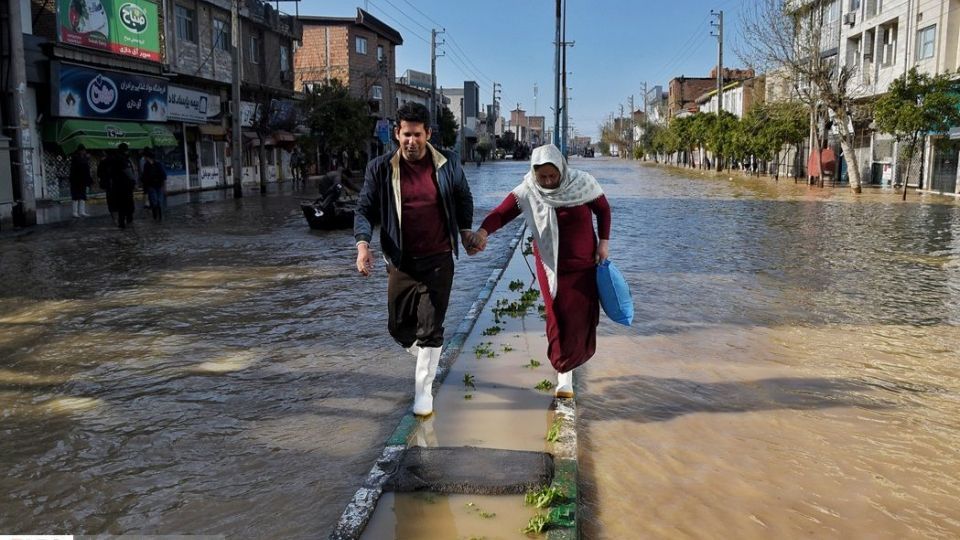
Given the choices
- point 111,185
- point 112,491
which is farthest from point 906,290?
point 111,185

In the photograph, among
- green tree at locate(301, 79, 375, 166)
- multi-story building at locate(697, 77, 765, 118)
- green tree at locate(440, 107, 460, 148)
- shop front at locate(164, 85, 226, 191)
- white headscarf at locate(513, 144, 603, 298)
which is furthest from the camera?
green tree at locate(440, 107, 460, 148)

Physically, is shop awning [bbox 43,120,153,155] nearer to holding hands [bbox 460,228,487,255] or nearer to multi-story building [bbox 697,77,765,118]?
holding hands [bbox 460,228,487,255]

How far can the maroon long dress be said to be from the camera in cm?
500

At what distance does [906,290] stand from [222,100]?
2886 cm

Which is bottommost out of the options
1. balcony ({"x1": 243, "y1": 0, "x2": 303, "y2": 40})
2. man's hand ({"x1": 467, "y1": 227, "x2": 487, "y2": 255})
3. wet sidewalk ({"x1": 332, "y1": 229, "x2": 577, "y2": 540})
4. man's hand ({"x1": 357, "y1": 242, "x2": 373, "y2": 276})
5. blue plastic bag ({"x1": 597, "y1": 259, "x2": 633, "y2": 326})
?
wet sidewalk ({"x1": 332, "y1": 229, "x2": 577, "y2": 540})

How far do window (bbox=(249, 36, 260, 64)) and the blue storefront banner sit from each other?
998 cm

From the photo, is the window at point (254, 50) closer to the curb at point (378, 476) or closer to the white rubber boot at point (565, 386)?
the curb at point (378, 476)

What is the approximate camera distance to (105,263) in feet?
40.2

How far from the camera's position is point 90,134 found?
21.5 meters

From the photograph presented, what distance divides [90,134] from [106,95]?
1.66m

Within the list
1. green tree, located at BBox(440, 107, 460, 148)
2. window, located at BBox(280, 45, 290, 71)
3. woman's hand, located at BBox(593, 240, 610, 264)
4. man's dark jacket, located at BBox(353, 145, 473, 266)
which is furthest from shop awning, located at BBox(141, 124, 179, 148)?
green tree, located at BBox(440, 107, 460, 148)

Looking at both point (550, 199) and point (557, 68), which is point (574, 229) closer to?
point (550, 199)

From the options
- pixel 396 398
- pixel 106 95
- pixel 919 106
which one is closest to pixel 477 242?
pixel 396 398

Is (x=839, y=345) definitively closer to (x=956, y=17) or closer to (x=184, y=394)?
(x=184, y=394)
